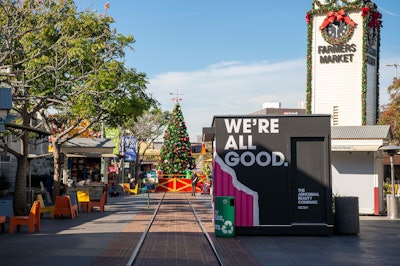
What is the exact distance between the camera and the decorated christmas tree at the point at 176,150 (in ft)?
183

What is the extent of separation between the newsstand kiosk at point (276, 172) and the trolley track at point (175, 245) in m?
1.48

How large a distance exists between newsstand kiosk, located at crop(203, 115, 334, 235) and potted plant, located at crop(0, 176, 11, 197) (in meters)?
29.0

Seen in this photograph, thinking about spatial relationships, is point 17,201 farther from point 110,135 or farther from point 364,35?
point 110,135

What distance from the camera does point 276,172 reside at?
619 inches

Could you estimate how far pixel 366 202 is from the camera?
23.7 m

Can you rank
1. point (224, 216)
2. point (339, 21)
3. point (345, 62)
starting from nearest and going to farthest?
point (224, 216) → point (345, 62) → point (339, 21)

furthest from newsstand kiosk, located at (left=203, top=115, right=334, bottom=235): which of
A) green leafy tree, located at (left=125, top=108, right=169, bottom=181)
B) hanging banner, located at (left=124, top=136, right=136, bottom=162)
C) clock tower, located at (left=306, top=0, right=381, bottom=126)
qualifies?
green leafy tree, located at (left=125, top=108, right=169, bottom=181)

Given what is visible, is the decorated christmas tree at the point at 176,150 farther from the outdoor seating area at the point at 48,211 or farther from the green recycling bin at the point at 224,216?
the green recycling bin at the point at 224,216

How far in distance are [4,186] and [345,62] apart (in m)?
26.8

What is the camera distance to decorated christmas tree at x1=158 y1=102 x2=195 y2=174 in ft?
183

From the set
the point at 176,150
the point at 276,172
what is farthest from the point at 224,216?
the point at 176,150

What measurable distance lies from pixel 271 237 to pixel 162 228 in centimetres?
363

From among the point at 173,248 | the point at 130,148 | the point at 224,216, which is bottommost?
the point at 173,248

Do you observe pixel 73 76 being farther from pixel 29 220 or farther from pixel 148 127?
pixel 148 127
